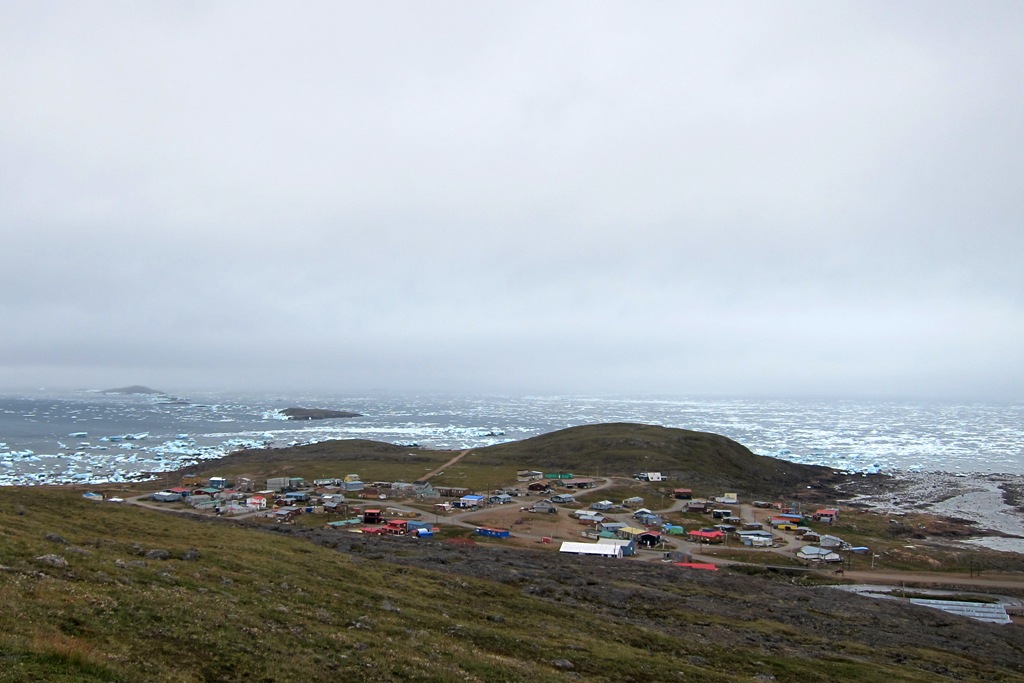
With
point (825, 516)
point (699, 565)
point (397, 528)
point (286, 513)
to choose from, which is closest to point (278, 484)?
point (286, 513)

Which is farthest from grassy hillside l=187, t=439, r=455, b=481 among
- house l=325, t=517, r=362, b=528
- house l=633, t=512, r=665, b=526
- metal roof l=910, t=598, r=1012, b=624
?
metal roof l=910, t=598, r=1012, b=624

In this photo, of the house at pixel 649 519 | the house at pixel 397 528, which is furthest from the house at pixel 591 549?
the house at pixel 397 528

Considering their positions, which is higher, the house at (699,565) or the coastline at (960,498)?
the house at (699,565)

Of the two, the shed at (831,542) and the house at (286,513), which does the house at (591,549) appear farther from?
the house at (286,513)

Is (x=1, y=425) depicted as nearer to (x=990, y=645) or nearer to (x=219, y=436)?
(x=219, y=436)

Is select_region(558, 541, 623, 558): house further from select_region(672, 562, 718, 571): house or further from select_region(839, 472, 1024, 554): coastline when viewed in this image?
→ select_region(839, 472, 1024, 554): coastline

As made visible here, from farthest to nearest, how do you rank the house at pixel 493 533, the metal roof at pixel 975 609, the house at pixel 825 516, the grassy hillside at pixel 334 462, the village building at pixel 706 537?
the grassy hillside at pixel 334 462 → the house at pixel 825 516 → the village building at pixel 706 537 → the house at pixel 493 533 → the metal roof at pixel 975 609

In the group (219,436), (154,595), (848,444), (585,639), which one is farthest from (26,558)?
(848,444)
